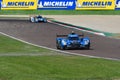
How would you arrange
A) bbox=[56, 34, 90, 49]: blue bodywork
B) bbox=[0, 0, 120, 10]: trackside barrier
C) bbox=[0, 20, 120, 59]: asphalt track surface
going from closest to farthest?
bbox=[0, 20, 120, 59]: asphalt track surface < bbox=[56, 34, 90, 49]: blue bodywork < bbox=[0, 0, 120, 10]: trackside barrier

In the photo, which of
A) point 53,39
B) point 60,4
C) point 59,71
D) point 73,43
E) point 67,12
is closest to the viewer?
point 59,71

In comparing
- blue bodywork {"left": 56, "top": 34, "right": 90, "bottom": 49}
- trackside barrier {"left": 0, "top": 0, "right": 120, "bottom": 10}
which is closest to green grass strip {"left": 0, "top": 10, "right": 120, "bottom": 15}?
trackside barrier {"left": 0, "top": 0, "right": 120, "bottom": 10}

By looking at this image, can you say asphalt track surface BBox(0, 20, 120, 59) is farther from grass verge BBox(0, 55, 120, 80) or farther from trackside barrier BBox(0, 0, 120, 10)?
trackside barrier BBox(0, 0, 120, 10)

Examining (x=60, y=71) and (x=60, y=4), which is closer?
(x=60, y=71)

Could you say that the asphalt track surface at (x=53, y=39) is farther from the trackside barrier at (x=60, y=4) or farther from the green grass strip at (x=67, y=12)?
the green grass strip at (x=67, y=12)

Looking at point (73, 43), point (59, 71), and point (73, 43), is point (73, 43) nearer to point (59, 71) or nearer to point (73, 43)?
point (73, 43)

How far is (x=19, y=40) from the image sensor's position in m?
28.0

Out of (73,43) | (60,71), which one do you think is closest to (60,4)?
(73,43)

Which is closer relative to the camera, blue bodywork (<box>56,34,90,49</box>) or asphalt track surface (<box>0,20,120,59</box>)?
asphalt track surface (<box>0,20,120,59</box>)

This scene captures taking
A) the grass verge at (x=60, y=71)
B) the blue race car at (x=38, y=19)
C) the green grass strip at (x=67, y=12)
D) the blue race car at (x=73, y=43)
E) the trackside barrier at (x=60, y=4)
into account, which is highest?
the grass verge at (x=60, y=71)

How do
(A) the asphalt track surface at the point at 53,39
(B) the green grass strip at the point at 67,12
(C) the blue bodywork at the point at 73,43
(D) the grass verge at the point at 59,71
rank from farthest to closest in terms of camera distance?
(B) the green grass strip at the point at 67,12, (C) the blue bodywork at the point at 73,43, (A) the asphalt track surface at the point at 53,39, (D) the grass verge at the point at 59,71

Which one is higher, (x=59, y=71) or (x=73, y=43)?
(x=59, y=71)

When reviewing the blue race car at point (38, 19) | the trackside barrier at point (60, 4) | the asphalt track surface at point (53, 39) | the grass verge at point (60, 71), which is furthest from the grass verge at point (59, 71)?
the trackside barrier at point (60, 4)

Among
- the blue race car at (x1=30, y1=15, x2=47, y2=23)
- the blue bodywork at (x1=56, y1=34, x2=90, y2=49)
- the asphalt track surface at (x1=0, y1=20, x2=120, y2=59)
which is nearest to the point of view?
the asphalt track surface at (x1=0, y1=20, x2=120, y2=59)
